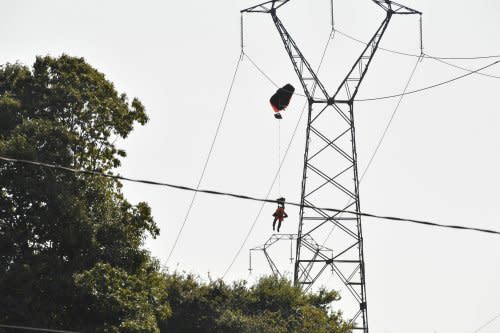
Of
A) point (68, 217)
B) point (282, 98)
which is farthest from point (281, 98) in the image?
point (68, 217)

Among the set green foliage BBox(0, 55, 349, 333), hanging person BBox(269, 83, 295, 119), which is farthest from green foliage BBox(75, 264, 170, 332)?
hanging person BBox(269, 83, 295, 119)

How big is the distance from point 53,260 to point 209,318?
11730 millimetres

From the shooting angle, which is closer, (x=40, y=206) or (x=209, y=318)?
(x=40, y=206)

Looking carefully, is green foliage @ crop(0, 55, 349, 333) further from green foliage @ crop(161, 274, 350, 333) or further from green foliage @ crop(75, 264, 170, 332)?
green foliage @ crop(161, 274, 350, 333)

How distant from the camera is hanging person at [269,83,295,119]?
2777cm

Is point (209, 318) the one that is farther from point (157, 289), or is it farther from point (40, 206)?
point (40, 206)

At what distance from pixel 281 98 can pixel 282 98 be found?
40 mm

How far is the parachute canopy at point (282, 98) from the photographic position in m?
27.8

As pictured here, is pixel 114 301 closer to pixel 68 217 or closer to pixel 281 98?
pixel 68 217

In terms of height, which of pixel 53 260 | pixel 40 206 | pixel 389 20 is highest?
pixel 389 20

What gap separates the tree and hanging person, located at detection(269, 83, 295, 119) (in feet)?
19.9

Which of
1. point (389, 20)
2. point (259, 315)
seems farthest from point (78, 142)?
point (259, 315)

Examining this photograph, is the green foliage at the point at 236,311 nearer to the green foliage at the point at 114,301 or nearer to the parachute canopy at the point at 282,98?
the green foliage at the point at 114,301

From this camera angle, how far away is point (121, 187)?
2667cm
